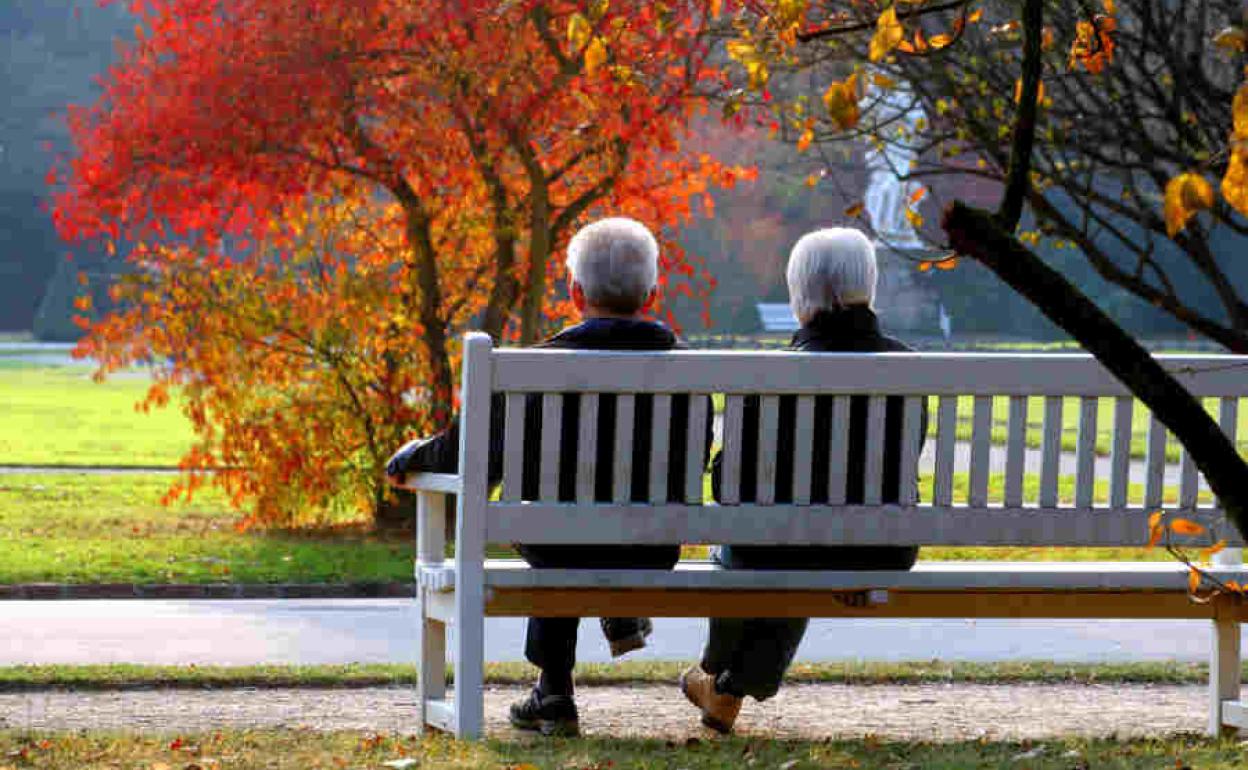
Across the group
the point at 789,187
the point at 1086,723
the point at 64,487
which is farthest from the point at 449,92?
the point at 789,187

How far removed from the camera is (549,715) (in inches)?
218

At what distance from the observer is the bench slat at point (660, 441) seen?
501 centimetres

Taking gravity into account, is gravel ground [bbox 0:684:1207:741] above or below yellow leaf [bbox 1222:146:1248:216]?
below

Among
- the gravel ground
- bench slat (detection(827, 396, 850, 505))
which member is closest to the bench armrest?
the gravel ground

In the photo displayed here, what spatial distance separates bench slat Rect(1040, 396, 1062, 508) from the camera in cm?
516

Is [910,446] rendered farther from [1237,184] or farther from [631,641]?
[1237,184]

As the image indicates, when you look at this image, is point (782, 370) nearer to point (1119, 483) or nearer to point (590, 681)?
point (1119, 483)

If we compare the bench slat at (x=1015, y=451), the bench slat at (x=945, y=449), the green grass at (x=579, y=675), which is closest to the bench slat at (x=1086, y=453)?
the bench slat at (x=1015, y=451)

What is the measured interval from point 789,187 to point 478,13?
4696 centimetres

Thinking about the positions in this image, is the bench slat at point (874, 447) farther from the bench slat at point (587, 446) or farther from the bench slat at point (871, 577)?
the bench slat at point (587, 446)

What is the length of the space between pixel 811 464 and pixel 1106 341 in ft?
5.34

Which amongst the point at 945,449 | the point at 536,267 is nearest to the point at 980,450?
the point at 945,449

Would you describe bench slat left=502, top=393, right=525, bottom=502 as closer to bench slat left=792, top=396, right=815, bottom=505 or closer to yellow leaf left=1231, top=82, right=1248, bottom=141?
bench slat left=792, top=396, right=815, bottom=505

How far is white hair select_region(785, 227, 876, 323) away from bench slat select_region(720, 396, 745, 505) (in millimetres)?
476
